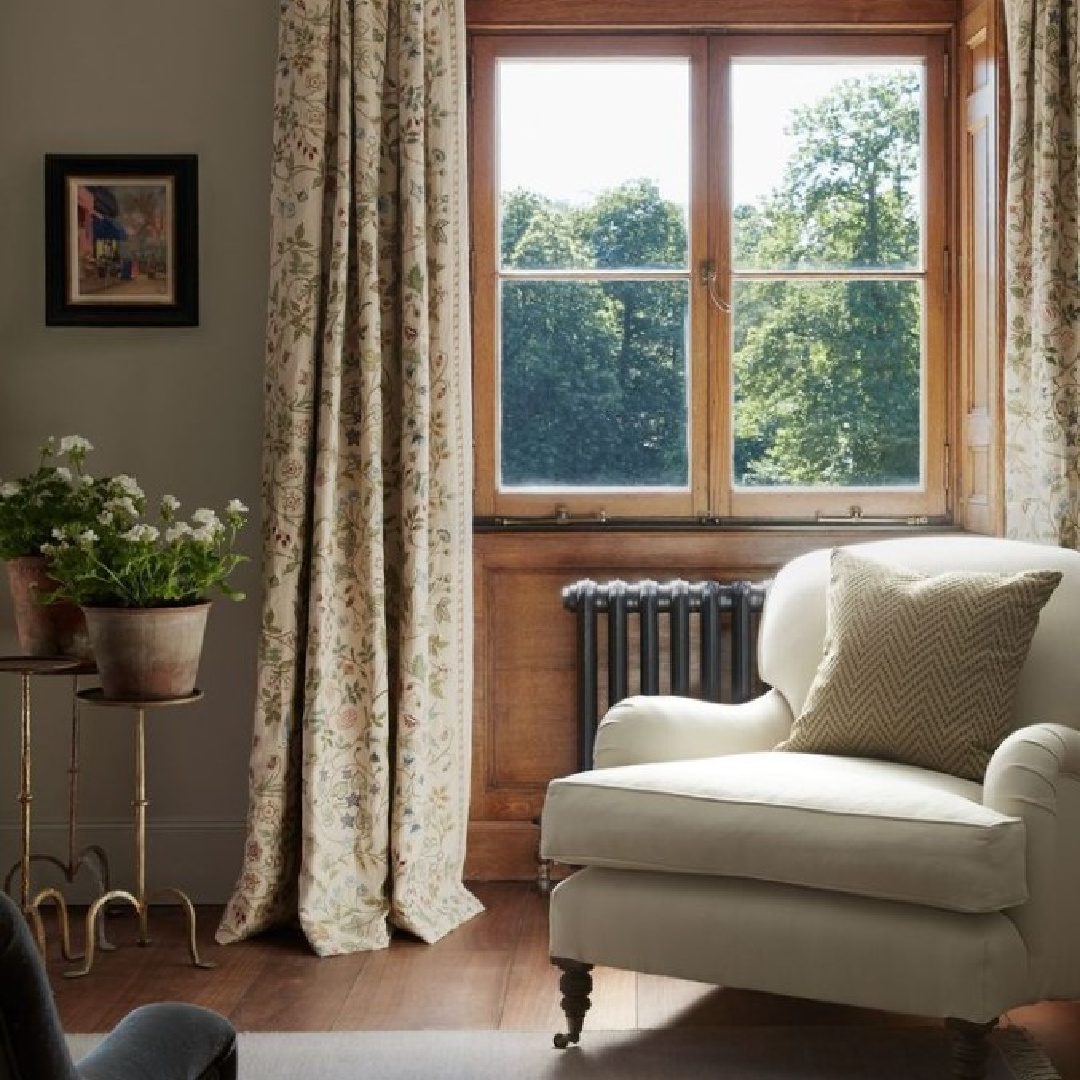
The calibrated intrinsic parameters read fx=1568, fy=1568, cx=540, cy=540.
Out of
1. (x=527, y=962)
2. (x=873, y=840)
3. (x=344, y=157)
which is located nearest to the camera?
(x=873, y=840)

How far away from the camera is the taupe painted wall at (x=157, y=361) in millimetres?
3830

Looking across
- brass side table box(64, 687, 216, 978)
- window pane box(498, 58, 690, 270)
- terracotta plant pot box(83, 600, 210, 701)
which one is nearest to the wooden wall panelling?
window pane box(498, 58, 690, 270)

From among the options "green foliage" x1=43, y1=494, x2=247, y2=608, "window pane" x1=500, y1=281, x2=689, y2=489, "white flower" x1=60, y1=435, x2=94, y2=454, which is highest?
"window pane" x1=500, y1=281, x2=689, y2=489

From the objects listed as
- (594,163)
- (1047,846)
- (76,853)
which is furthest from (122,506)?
(1047,846)

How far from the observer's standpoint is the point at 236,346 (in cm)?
386

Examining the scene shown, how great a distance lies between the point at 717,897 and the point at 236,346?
1.94m

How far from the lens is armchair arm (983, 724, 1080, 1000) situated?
249 centimetres

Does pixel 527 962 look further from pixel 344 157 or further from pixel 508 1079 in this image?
pixel 344 157

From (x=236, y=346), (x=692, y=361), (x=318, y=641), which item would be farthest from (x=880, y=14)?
(x=318, y=641)

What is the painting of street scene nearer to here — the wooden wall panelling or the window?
the window

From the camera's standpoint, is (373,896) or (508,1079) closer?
(508,1079)

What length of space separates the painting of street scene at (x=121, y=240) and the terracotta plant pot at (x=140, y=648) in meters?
0.98

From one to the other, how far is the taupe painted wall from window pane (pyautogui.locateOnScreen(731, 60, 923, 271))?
1.21m

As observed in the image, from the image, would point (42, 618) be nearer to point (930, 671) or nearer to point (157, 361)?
point (157, 361)
